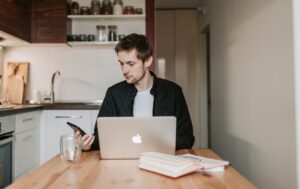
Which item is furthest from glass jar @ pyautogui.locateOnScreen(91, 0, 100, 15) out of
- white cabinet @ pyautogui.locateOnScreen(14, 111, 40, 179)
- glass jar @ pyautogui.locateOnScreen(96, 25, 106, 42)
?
white cabinet @ pyautogui.locateOnScreen(14, 111, 40, 179)

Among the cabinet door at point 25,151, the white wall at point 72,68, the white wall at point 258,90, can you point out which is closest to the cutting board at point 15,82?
the white wall at point 72,68

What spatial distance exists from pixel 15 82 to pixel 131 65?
7.14 feet

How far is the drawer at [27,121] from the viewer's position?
2513mm

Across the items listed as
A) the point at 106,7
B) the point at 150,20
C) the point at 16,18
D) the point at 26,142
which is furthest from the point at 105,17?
the point at 26,142

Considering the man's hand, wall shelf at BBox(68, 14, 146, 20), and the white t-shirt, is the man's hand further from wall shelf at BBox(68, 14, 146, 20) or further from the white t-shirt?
wall shelf at BBox(68, 14, 146, 20)

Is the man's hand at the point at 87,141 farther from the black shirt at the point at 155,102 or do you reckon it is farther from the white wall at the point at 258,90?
the white wall at the point at 258,90

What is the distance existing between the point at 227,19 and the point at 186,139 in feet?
5.60

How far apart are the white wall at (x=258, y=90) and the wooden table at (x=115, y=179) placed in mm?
737

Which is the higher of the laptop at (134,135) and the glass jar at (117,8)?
the glass jar at (117,8)

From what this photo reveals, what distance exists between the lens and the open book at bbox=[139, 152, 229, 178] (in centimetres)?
95

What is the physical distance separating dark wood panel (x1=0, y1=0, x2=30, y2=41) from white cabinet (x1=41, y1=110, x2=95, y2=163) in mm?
848

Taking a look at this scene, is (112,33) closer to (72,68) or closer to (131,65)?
(72,68)

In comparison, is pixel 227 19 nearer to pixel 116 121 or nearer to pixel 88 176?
pixel 116 121

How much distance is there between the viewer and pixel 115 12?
10.6 feet
